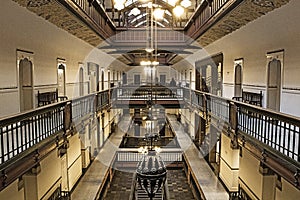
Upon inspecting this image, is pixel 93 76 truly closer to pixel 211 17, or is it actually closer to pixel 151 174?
pixel 211 17

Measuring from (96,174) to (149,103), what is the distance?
378 cm

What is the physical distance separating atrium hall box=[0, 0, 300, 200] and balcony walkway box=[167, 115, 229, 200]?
5 centimetres

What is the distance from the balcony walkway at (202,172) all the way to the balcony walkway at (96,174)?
12.4ft

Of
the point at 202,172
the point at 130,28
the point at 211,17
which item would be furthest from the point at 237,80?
the point at 130,28

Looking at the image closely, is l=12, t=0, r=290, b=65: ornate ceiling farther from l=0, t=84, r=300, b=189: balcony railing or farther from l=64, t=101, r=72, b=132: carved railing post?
l=64, t=101, r=72, b=132: carved railing post

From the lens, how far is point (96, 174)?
1247cm

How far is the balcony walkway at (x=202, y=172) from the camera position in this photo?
10.1 m

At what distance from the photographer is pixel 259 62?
9.52 m

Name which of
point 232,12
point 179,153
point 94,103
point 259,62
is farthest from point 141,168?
point 179,153

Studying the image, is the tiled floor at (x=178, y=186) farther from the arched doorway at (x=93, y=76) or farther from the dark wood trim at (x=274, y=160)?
the arched doorway at (x=93, y=76)

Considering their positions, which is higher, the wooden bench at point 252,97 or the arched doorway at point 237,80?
the arched doorway at point 237,80

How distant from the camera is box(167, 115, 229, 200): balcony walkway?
1007 cm

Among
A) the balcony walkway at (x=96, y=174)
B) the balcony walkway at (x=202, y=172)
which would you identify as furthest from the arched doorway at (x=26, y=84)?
the balcony walkway at (x=202, y=172)

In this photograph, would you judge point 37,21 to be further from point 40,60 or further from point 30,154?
point 30,154
